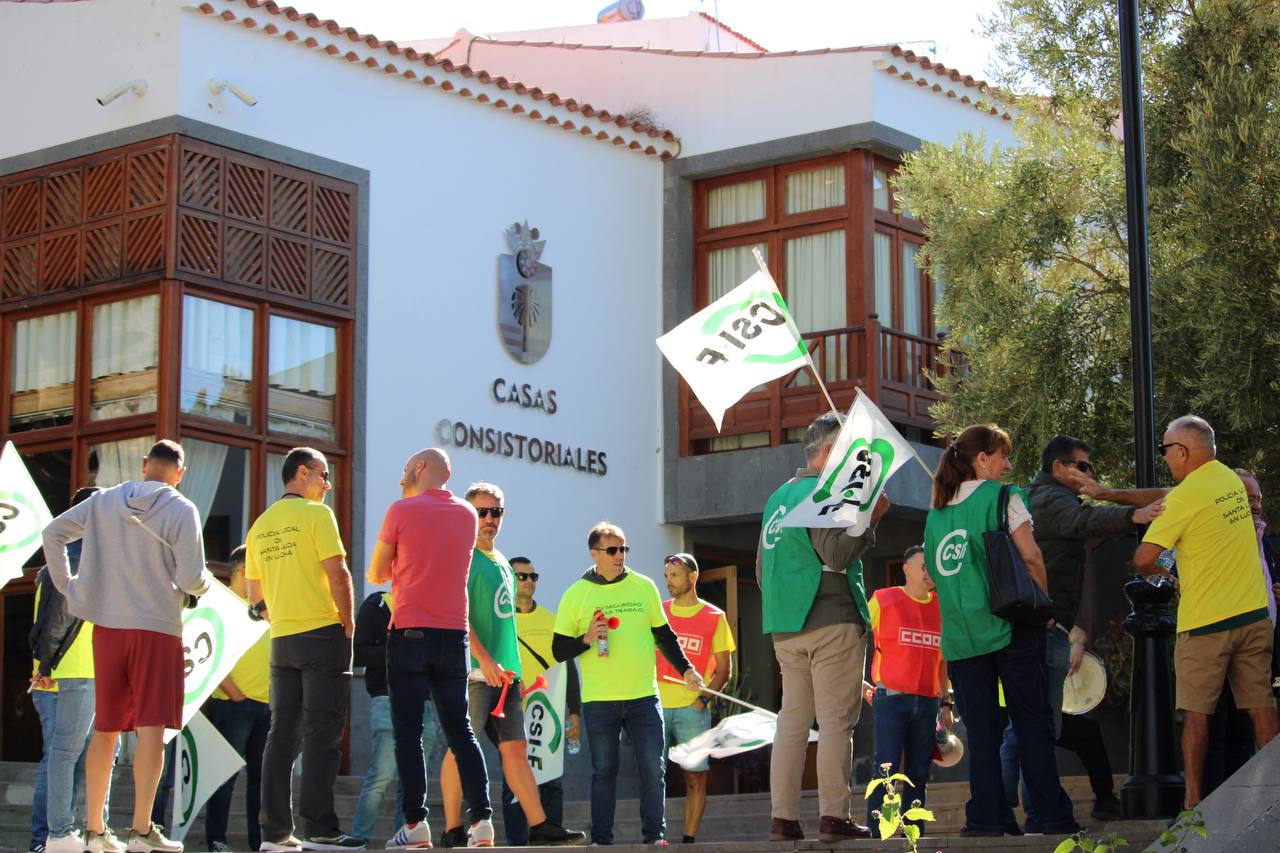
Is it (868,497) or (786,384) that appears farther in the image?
(786,384)

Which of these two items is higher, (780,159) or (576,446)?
(780,159)

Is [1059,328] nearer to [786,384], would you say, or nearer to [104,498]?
[786,384]

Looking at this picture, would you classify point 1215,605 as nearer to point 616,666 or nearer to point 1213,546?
point 1213,546

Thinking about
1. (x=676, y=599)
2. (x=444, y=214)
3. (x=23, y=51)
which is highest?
(x=23, y=51)

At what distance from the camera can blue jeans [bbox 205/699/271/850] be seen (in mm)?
12125

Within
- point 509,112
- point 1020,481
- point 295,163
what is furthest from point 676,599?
point 509,112

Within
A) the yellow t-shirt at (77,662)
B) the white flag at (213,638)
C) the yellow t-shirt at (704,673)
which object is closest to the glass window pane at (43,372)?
the white flag at (213,638)

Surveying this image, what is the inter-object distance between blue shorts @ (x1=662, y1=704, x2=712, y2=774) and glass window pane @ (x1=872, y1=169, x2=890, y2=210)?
8365 mm

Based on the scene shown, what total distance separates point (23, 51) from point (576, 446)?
6.05 m

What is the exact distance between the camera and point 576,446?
19.3 meters

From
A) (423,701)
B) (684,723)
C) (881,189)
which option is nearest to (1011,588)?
(423,701)

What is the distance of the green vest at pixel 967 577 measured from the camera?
9.38 meters

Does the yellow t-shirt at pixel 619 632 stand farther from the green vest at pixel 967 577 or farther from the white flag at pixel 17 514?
the white flag at pixel 17 514

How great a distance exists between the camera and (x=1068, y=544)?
10148 millimetres
